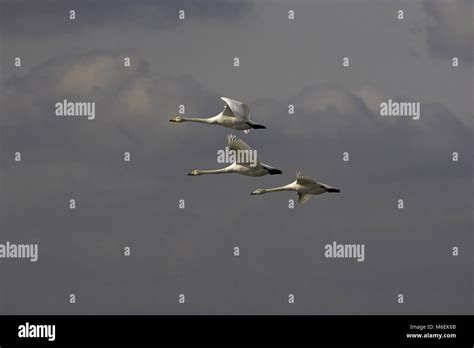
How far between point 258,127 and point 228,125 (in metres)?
5.45

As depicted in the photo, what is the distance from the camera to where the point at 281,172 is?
200 meters

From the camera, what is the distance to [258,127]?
19500cm

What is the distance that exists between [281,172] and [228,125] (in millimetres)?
5808

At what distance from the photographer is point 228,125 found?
19988 cm

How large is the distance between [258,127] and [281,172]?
6358mm
